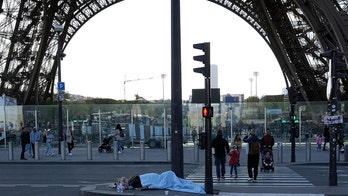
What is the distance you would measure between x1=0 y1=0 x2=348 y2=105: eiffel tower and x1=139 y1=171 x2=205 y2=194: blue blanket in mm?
35190

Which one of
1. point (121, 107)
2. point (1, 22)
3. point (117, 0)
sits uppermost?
point (117, 0)

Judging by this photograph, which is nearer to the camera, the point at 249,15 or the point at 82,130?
the point at 82,130

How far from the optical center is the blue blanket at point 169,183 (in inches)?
622

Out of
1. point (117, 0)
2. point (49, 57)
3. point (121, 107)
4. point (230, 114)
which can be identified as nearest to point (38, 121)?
point (121, 107)

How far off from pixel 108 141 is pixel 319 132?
1519 centimetres

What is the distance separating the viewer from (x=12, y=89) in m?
62.6

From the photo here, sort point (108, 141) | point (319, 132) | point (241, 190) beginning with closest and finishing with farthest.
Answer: point (241, 190) < point (108, 141) < point (319, 132)

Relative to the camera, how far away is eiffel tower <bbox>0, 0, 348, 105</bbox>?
56875 mm

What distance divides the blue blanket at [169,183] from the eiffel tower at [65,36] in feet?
115

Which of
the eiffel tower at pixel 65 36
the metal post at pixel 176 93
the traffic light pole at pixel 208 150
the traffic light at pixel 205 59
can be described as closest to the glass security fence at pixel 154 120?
the eiffel tower at pixel 65 36

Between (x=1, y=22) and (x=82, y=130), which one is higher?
(x=1, y=22)

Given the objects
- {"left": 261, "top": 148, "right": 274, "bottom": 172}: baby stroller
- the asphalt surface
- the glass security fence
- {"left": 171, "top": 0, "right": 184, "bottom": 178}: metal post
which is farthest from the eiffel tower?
{"left": 171, "top": 0, "right": 184, "bottom": 178}: metal post

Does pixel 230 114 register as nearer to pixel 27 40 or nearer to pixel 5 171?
pixel 5 171

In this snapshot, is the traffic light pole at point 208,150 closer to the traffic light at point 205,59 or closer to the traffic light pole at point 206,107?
the traffic light pole at point 206,107
